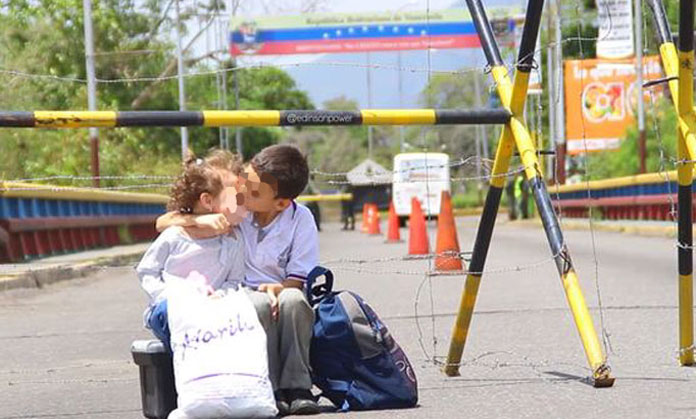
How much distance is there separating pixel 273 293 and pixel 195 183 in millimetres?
A: 541

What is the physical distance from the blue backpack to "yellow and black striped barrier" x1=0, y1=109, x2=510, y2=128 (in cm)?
82

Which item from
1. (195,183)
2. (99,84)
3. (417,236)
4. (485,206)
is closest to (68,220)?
(417,236)

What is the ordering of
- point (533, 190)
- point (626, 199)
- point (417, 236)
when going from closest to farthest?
1. point (533, 190)
2. point (417, 236)
3. point (626, 199)

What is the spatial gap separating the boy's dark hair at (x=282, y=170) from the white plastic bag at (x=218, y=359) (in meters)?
0.65

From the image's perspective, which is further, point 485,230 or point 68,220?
point 68,220

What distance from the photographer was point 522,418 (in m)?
5.40

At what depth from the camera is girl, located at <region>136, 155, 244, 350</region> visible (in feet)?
17.9

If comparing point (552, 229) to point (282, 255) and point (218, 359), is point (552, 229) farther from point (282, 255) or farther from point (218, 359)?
point (218, 359)

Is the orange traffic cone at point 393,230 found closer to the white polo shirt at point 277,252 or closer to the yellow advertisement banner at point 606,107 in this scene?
the yellow advertisement banner at point 606,107

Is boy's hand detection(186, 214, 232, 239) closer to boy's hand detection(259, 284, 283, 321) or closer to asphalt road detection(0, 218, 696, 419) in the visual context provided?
boy's hand detection(259, 284, 283, 321)

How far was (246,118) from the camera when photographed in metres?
6.06

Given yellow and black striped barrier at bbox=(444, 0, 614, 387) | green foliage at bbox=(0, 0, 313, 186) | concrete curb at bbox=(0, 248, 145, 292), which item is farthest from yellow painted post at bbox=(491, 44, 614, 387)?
green foliage at bbox=(0, 0, 313, 186)

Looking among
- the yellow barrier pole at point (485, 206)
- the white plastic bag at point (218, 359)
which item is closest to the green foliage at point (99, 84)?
the yellow barrier pole at point (485, 206)

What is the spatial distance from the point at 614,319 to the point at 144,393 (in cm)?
493
